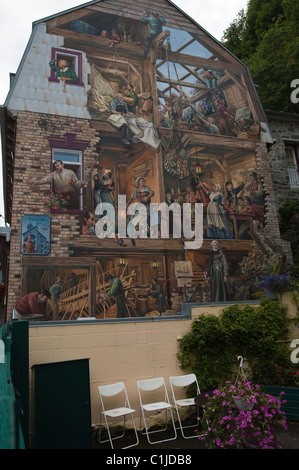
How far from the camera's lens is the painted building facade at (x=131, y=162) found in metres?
9.39

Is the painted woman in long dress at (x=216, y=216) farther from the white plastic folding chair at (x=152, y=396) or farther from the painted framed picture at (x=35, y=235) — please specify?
the white plastic folding chair at (x=152, y=396)

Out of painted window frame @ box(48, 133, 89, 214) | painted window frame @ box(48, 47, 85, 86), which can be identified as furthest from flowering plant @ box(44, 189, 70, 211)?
painted window frame @ box(48, 47, 85, 86)

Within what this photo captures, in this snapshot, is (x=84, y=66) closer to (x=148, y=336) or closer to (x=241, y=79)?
(x=241, y=79)

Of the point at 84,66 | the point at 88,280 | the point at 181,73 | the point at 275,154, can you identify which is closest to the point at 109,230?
the point at 88,280

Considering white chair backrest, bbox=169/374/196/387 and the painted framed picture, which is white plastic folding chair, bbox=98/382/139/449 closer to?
white chair backrest, bbox=169/374/196/387

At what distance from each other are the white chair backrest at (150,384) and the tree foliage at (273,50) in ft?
50.6

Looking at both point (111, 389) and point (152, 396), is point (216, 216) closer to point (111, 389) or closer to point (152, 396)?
point (152, 396)

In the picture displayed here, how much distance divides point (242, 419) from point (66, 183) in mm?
7355

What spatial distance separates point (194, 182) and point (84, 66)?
4.51 meters

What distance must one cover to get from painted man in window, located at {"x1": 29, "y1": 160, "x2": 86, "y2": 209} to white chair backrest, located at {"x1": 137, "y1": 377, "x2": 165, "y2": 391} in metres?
5.16

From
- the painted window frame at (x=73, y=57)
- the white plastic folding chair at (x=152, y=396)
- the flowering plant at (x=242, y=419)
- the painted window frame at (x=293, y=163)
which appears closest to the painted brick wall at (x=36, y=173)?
the painted window frame at (x=73, y=57)

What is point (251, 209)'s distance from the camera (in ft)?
38.8

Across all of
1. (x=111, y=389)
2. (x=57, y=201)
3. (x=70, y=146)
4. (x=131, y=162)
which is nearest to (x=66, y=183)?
(x=57, y=201)

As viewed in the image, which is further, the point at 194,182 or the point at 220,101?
the point at 220,101
